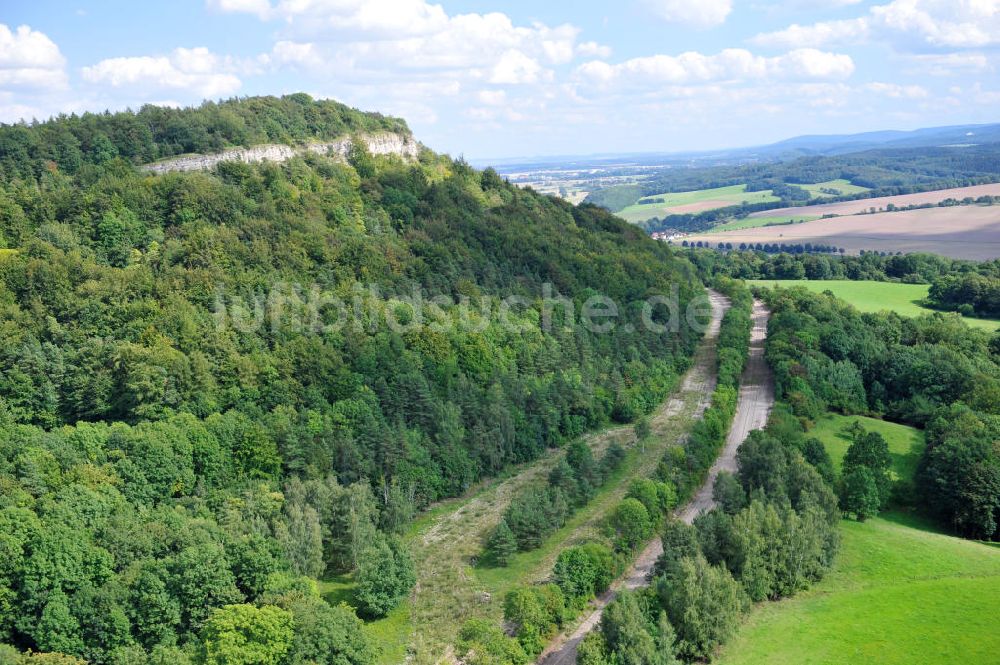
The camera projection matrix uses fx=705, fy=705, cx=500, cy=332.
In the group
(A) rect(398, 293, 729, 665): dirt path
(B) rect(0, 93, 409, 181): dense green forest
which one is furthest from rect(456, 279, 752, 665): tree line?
(B) rect(0, 93, 409, 181): dense green forest

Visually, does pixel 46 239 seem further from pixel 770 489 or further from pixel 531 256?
pixel 770 489

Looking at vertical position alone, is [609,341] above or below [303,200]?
below

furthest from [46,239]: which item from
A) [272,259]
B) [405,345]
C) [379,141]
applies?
[379,141]

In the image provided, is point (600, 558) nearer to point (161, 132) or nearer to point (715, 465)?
point (715, 465)

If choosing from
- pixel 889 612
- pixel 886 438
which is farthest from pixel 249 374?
pixel 886 438

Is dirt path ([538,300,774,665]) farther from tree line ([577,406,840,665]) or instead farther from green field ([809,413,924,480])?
green field ([809,413,924,480])

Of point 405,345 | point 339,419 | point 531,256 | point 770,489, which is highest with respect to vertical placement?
point 531,256

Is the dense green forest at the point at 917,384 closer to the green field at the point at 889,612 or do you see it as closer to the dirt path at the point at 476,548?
the green field at the point at 889,612
